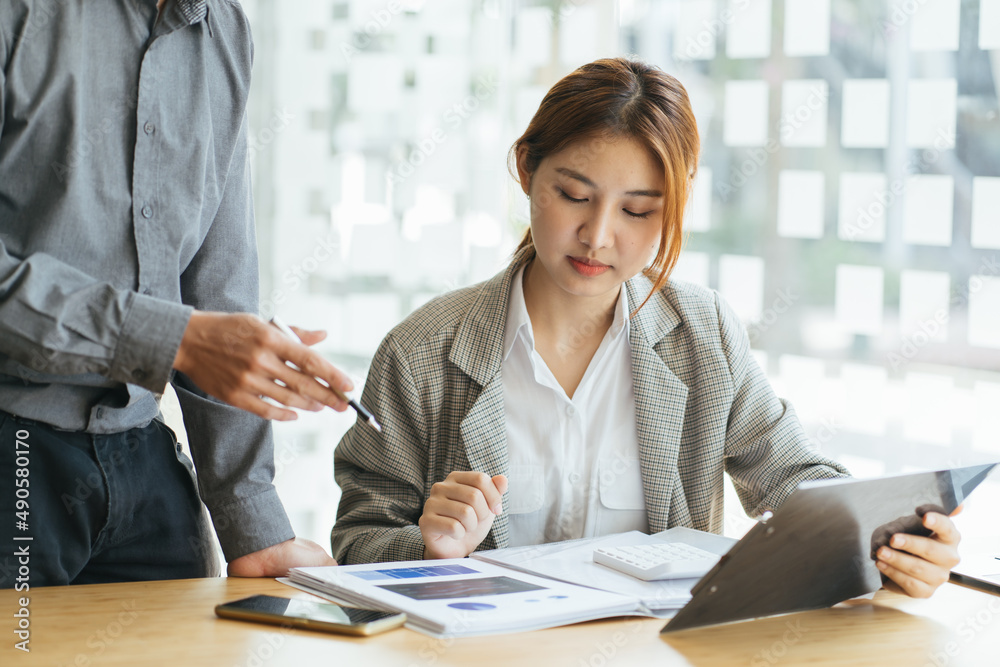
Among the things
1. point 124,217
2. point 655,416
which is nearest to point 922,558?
point 655,416

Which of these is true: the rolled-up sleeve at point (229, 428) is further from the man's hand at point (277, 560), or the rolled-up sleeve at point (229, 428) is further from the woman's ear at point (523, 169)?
the woman's ear at point (523, 169)

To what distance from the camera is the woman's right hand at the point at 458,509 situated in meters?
1.24

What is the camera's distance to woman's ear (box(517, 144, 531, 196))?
1.65 m

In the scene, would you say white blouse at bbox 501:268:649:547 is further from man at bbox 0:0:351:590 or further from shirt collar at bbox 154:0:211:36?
shirt collar at bbox 154:0:211:36

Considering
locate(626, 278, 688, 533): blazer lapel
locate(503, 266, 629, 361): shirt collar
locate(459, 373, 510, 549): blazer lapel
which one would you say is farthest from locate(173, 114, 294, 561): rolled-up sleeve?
locate(626, 278, 688, 533): blazer lapel

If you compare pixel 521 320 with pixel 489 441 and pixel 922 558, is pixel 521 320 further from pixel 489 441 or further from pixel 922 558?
pixel 922 558

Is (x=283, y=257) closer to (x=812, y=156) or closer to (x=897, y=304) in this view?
(x=812, y=156)

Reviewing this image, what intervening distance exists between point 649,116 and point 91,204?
866 mm

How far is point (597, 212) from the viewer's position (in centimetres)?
149

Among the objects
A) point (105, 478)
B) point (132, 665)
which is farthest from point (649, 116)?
point (132, 665)

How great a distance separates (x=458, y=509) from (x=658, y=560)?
27 centimetres

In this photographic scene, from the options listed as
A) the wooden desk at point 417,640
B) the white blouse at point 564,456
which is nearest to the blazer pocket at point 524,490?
the white blouse at point 564,456

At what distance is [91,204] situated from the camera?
1.10m

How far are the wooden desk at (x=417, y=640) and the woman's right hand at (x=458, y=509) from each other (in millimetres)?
218
